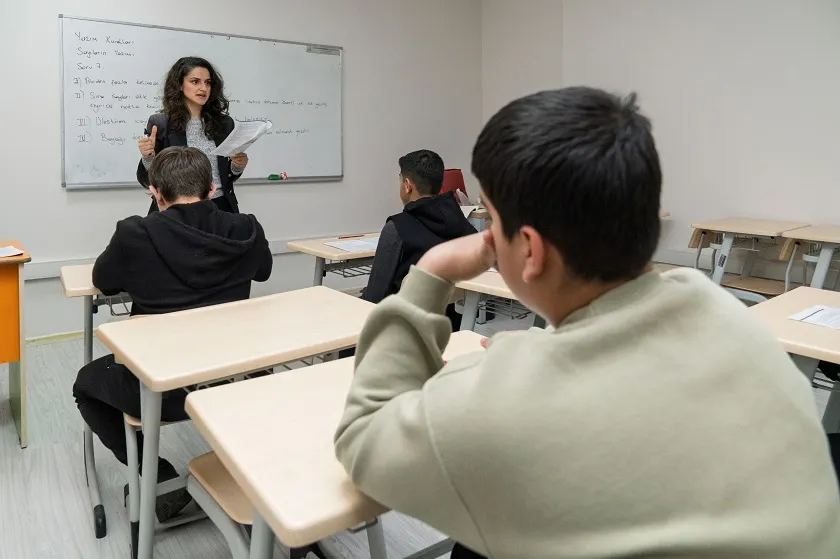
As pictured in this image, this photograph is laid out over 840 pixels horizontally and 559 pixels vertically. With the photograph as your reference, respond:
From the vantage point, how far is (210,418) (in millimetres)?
→ 974

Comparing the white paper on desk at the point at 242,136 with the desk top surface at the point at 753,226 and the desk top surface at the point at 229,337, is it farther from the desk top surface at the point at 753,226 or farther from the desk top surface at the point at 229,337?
the desk top surface at the point at 753,226

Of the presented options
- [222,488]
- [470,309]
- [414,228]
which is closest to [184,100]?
[414,228]

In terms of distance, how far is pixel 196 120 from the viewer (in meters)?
3.07

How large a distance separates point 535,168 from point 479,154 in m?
0.08

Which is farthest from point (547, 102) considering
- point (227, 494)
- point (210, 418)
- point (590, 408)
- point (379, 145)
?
point (379, 145)

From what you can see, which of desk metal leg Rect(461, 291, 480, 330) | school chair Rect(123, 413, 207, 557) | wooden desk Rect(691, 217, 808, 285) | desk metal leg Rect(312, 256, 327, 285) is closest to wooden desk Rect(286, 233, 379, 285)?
desk metal leg Rect(312, 256, 327, 285)

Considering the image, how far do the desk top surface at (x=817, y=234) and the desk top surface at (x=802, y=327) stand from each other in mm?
1539

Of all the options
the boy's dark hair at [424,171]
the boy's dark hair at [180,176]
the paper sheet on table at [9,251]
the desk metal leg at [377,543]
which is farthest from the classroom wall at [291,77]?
the desk metal leg at [377,543]

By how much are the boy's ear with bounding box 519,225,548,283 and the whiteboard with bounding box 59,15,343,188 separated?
12.7 feet

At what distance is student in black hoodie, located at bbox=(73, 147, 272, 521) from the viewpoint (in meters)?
1.76

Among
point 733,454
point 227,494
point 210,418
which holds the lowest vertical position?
point 227,494

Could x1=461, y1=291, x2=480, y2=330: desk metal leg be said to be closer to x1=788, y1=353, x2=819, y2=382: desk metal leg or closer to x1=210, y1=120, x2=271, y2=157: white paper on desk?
x1=210, y1=120, x2=271, y2=157: white paper on desk

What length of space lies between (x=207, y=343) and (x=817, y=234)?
10.8 ft

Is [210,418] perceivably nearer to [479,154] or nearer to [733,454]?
[479,154]
